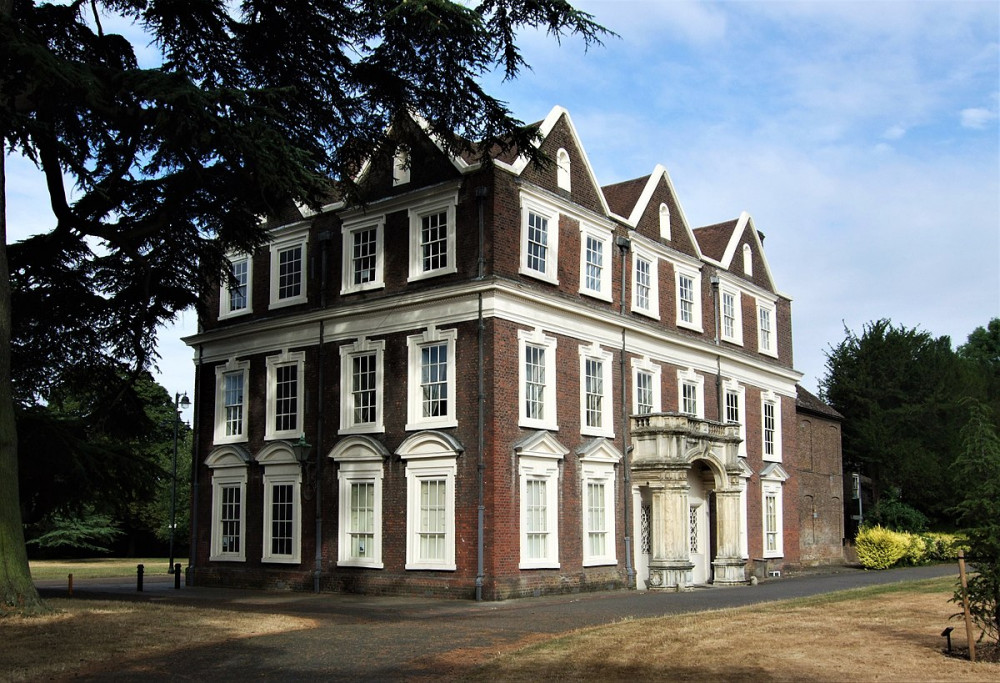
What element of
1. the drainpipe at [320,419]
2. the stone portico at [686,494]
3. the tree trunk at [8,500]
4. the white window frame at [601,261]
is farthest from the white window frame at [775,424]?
the tree trunk at [8,500]

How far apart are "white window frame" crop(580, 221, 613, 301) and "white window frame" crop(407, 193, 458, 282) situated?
14.9 feet

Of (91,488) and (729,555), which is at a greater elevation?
(91,488)

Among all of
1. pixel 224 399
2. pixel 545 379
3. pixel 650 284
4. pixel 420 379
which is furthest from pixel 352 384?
pixel 650 284

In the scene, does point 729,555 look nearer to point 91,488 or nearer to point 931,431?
point 91,488

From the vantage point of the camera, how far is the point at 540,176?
29047 millimetres

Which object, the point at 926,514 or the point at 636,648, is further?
the point at 926,514

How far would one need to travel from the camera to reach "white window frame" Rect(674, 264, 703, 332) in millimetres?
35188

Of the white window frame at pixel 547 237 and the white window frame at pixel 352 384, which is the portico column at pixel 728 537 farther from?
the white window frame at pixel 352 384

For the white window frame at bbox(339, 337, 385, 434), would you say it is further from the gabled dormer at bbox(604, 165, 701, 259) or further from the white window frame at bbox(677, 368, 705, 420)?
the white window frame at bbox(677, 368, 705, 420)

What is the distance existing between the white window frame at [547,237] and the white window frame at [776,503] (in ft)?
47.5

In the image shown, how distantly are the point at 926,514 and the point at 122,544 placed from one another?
4954 cm

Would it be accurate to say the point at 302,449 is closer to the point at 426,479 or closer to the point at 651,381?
the point at 426,479

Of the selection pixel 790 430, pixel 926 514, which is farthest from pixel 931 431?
pixel 790 430

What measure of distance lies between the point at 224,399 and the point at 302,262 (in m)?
→ 5.55
